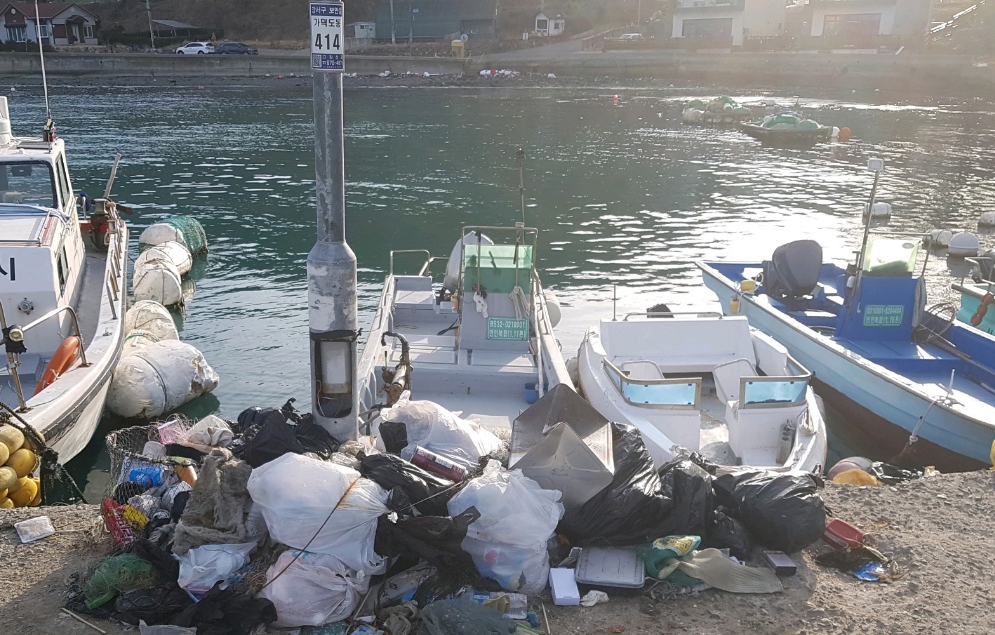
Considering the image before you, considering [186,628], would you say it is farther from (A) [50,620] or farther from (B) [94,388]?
(B) [94,388]

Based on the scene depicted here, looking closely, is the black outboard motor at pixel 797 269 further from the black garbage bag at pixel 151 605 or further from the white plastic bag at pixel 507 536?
the black garbage bag at pixel 151 605

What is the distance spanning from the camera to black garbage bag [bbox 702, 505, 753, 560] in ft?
18.6

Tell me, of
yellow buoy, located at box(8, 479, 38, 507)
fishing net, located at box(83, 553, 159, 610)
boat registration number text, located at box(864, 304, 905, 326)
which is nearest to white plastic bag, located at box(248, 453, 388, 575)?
fishing net, located at box(83, 553, 159, 610)

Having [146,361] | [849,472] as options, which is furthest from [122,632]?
[146,361]

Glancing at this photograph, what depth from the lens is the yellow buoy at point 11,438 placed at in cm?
825

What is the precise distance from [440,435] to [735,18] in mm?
94923

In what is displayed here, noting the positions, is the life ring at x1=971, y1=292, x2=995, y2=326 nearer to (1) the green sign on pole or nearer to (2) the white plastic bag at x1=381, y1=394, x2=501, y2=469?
(1) the green sign on pole

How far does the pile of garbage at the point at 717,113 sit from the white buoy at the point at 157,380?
148ft

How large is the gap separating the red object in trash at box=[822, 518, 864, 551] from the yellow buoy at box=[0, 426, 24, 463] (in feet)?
24.9

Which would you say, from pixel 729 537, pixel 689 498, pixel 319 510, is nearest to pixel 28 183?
pixel 319 510

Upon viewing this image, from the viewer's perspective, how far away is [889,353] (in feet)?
40.8

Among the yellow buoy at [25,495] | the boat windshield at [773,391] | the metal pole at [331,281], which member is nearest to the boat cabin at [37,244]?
the yellow buoy at [25,495]

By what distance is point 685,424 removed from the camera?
905cm

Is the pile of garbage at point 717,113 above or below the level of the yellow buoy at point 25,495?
above
